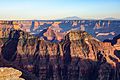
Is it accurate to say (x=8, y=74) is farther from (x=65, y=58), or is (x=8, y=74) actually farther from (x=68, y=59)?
(x=65, y=58)

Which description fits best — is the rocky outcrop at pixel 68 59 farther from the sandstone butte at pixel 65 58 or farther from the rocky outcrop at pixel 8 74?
the rocky outcrop at pixel 8 74

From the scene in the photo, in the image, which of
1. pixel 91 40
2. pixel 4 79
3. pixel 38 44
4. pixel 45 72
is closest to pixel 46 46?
pixel 38 44

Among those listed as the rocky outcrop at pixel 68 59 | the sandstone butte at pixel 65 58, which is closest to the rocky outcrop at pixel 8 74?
the sandstone butte at pixel 65 58

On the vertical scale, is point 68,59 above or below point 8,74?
below

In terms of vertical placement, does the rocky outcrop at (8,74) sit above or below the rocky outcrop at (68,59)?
above

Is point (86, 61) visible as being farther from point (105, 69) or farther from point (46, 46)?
point (46, 46)

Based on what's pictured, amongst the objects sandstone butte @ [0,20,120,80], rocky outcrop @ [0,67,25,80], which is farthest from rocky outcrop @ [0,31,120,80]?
rocky outcrop @ [0,67,25,80]

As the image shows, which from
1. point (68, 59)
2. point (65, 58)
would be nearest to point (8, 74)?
point (68, 59)

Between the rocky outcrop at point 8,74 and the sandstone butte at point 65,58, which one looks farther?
the sandstone butte at point 65,58
